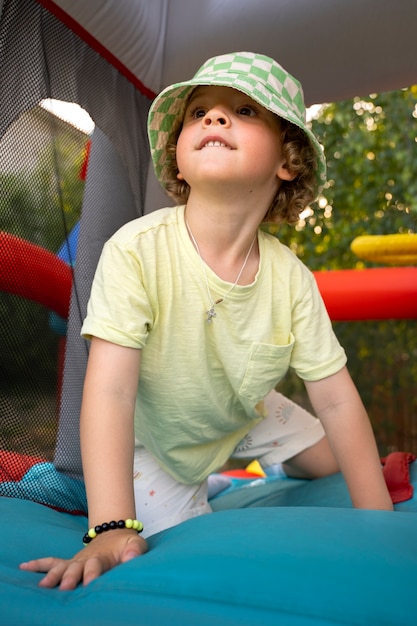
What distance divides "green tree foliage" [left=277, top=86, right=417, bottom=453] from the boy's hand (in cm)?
302

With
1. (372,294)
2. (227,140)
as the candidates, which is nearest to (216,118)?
(227,140)

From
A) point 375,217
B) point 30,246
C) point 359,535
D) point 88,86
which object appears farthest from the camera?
point 375,217

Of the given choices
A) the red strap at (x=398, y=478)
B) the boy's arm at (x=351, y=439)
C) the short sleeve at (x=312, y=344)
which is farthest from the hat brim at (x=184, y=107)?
the red strap at (x=398, y=478)

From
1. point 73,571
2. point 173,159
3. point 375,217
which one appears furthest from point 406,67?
point 375,217

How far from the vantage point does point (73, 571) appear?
795 mm

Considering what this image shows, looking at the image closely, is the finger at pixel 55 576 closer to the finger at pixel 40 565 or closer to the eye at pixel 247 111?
the finger at pixel 40 565

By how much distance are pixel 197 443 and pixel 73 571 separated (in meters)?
0.60

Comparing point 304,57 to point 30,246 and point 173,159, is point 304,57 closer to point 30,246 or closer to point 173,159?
point 173,159

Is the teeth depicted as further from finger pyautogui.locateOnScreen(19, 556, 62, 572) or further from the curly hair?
finger pyautogui.locateOnScreen(19, 556, 62, 572)

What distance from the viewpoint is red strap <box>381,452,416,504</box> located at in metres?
1.45

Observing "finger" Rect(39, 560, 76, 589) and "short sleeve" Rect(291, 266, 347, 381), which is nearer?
"finger" Rect(39, 560, 76, 589)

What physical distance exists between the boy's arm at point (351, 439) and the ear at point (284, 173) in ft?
1.19

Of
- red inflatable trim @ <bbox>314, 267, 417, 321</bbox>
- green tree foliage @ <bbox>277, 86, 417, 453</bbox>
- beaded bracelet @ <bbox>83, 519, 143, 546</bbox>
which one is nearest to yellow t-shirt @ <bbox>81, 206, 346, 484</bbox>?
beaded bracelet @ <bbox>83, 519, 143, 546</bbox>

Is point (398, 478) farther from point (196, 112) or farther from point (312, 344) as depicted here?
point (196, 112)
